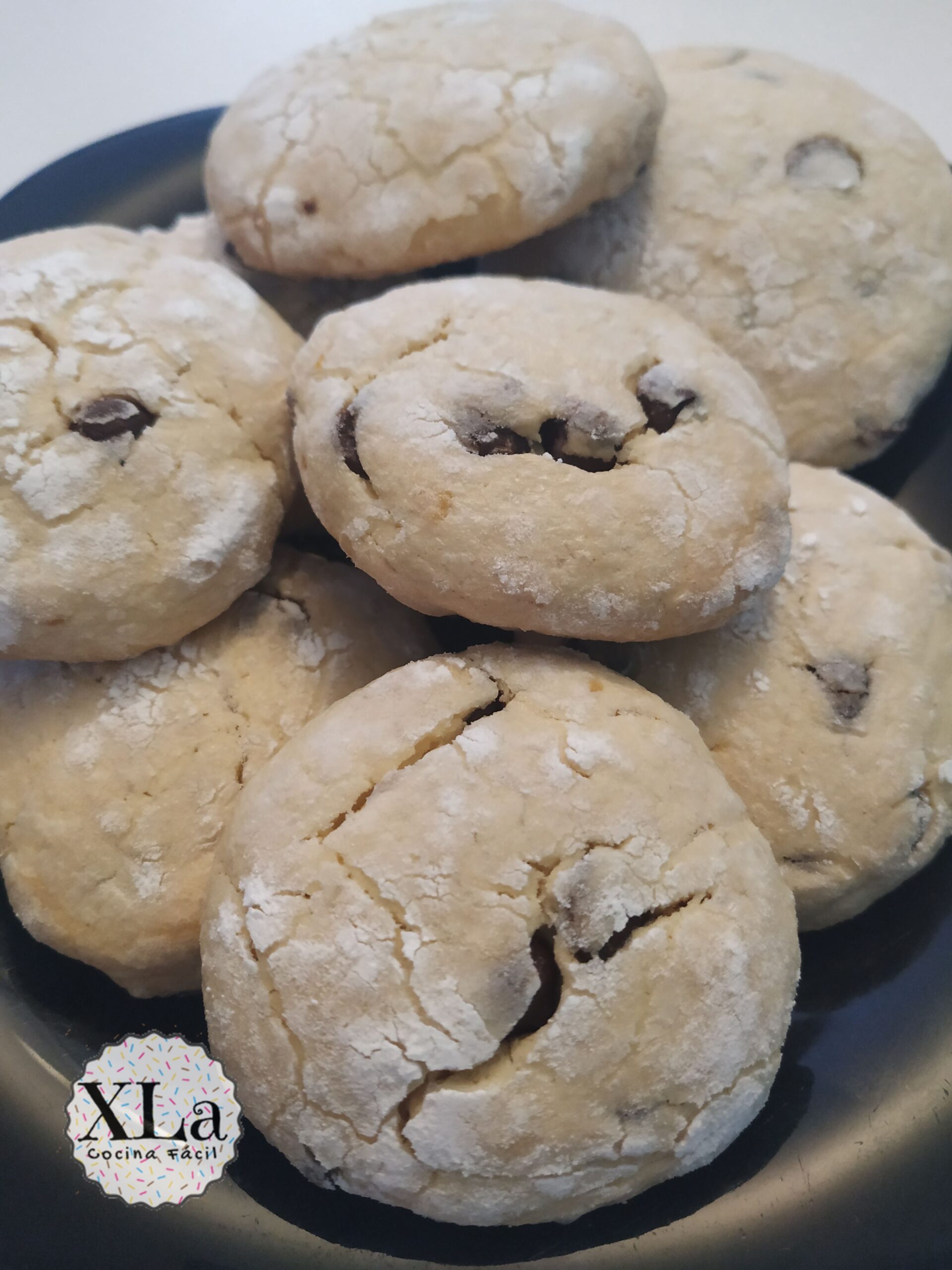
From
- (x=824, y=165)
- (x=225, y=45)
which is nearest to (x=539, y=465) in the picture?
(x=824, y=165)


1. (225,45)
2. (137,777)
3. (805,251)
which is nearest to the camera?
(137,777)

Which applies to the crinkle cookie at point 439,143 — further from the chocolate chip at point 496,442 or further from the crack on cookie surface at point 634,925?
the crack on cookie surface at point 634,925

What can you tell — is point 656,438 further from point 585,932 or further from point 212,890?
point 212,890

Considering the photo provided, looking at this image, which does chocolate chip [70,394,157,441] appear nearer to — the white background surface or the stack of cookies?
the stack of cookies

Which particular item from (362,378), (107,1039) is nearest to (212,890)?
(107,1039)

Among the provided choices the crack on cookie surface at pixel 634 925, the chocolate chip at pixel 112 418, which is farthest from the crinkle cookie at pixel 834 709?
the chocolate chip at pixel 112 418

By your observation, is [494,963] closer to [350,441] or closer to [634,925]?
[634,925]
